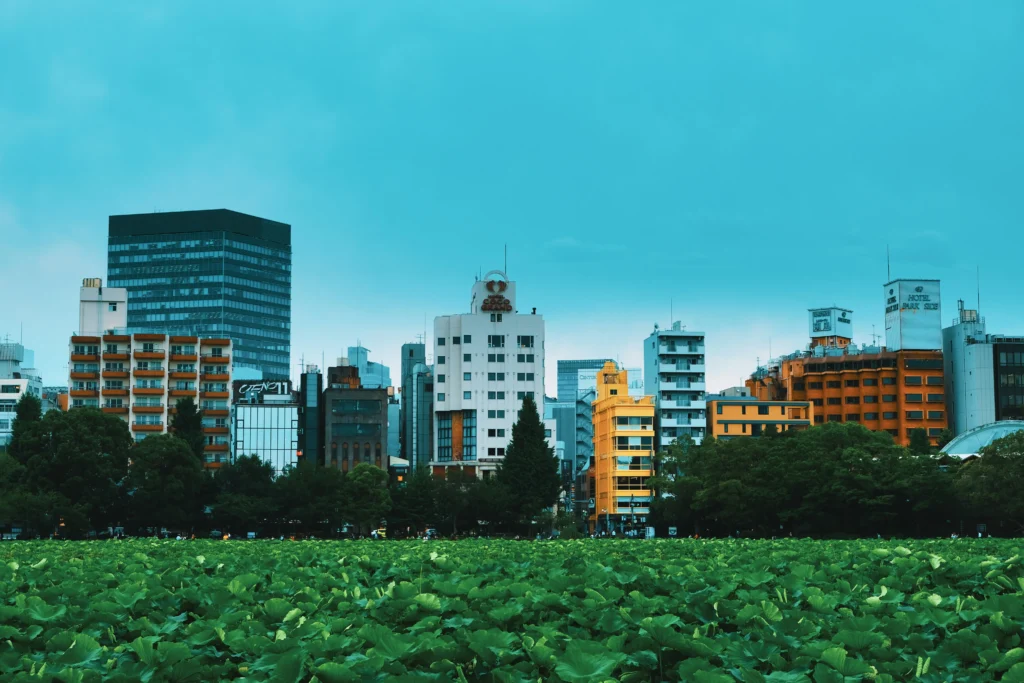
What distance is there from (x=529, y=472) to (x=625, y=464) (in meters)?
30.8

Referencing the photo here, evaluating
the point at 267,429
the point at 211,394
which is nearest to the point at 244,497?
the point at 211,394

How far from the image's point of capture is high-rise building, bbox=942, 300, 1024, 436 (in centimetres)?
14850

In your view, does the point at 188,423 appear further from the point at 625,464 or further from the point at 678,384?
the point at 678,384

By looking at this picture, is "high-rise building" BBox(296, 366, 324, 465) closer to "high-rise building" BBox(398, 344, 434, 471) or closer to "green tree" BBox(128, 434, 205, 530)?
"high-rise building" BBox(398, 344, 434, 471)

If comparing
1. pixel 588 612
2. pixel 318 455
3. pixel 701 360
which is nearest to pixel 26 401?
pixel 318 455

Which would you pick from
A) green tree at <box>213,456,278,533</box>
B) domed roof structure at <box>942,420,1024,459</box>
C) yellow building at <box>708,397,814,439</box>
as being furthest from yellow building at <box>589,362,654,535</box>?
green tree at <box>213,456,278,533</box>

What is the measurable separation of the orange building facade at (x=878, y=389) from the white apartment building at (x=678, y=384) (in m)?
19.1

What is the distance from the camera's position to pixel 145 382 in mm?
149500

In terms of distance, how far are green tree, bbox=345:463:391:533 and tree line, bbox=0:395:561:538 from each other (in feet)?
0.42

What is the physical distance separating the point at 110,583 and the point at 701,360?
5336 inches

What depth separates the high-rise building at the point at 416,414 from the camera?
18425 centimetres

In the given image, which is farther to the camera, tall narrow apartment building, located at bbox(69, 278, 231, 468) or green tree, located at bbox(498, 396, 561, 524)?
tall narrow apartment building, located at bbox(69, 278, 231, 468)

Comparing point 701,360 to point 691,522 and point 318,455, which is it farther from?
point 318,455

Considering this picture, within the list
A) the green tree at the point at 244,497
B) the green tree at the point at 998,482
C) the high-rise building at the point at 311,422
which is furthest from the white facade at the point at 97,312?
the green tree at the point at 998,482
